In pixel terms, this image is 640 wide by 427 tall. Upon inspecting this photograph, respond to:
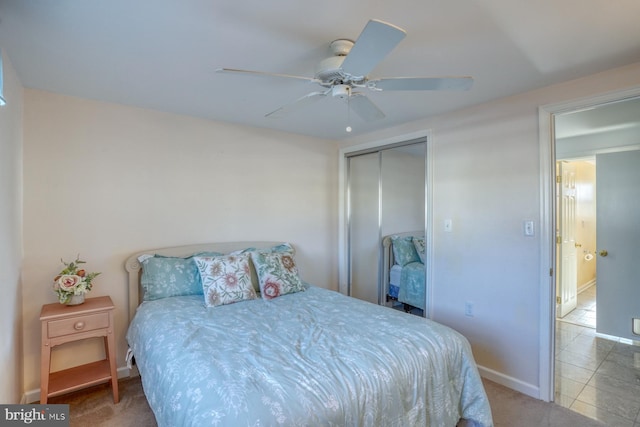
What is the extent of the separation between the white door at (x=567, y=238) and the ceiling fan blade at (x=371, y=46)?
3.78m

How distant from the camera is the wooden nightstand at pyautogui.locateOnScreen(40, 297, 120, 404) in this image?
6.75 feet

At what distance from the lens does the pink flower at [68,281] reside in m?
2.18

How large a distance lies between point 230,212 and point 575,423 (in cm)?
318

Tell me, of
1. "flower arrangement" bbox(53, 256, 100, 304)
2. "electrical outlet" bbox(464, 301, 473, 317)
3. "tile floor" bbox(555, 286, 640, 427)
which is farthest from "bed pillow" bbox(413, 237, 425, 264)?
"flower arrangement" bbox(53, 256, 100, 304)

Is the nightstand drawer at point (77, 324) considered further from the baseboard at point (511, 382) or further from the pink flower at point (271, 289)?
the baseboard at point (511, 382)

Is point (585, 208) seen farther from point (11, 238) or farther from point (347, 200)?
point (11, 238)

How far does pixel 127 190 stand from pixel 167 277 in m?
0.83

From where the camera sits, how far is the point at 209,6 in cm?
138

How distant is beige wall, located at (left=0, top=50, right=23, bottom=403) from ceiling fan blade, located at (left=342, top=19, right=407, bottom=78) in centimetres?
179

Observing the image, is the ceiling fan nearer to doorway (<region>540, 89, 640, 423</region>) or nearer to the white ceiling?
the white ceiling

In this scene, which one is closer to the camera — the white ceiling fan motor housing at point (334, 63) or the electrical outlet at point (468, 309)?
the white ceiling fan motor housing at point (334, 63)

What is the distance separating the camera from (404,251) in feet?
11.1

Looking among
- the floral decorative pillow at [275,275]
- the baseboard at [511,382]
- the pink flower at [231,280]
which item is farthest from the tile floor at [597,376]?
the pink flower at [231,280]

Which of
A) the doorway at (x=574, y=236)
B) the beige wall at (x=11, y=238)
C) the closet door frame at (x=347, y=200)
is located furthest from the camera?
the doorway at (x=574, y=236)
